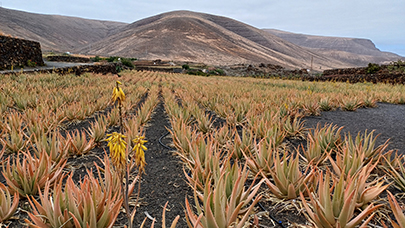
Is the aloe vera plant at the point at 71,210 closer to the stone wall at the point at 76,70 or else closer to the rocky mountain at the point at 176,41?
the stone wall at the point at 76,70

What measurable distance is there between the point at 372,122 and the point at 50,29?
137414 millimetres

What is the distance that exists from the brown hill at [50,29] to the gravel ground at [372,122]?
3916 inches

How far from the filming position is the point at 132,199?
76.3 inches

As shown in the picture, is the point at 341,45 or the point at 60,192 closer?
the point at 60,192

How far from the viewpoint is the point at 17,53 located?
1312cm

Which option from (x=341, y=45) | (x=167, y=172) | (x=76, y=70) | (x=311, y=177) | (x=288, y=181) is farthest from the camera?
(x=341, y=45)

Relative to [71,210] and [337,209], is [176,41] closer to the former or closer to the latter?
[71,210]

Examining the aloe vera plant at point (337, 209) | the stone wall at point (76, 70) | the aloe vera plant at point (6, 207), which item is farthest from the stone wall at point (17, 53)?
the aloe vera plant at point (337, 209)

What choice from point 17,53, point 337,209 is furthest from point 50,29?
point 337,209

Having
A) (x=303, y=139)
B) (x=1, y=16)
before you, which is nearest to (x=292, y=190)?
(x=303, y=139)

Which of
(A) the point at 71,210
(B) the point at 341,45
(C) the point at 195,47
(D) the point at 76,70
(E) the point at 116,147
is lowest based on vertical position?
(A) the point at 71,210

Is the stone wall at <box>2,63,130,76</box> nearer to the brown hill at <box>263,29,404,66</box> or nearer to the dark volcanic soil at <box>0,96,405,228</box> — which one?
the dark volcanic soil at <box>0,96,405,228</box>

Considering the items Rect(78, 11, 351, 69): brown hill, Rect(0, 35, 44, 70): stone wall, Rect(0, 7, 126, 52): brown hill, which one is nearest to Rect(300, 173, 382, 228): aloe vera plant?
Rect(0, 35, 44, 70): stone wall

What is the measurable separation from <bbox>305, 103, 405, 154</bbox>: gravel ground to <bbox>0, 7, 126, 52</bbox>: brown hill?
99473 millimetres
